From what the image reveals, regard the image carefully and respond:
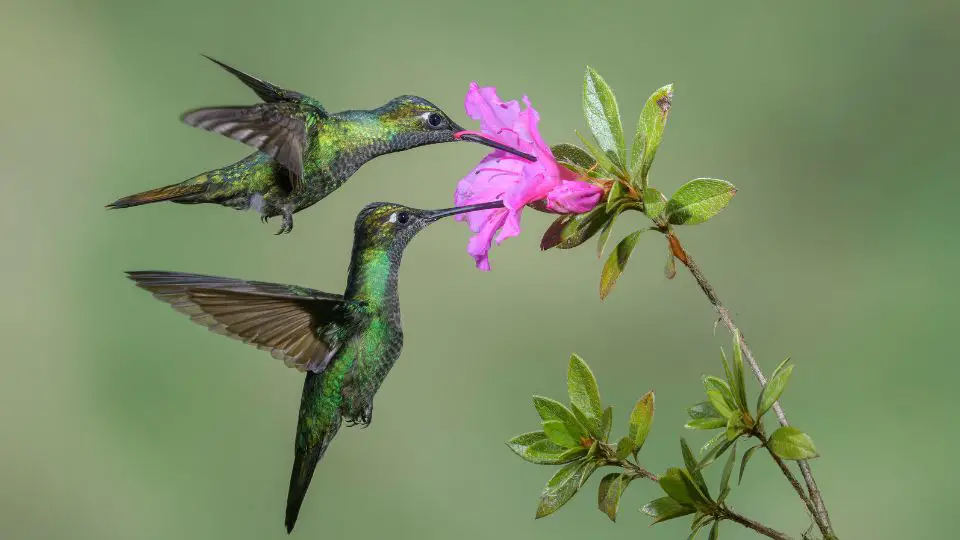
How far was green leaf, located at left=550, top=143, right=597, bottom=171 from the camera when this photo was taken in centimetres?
114

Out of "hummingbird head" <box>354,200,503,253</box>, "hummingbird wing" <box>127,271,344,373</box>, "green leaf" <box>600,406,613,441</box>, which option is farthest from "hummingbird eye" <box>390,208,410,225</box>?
"green leaf" <box>600,406,613,441</box>

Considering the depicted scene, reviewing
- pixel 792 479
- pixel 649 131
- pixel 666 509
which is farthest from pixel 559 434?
pixel 649 131

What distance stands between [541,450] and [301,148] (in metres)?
0.42

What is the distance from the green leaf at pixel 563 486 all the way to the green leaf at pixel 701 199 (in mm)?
278

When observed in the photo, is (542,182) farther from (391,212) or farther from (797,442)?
(797,442)

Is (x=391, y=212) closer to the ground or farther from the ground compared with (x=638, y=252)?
closer to the ground

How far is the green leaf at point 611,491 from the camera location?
1006mm

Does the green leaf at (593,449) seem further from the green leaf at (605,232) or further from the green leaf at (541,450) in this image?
the green leaf at (605,232)

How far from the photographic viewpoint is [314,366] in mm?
1195

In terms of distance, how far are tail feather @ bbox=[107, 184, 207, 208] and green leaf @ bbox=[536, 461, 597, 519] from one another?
1.75 feet

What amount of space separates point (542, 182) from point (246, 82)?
345 millimetres

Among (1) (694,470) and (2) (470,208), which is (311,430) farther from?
(1) (694,470)

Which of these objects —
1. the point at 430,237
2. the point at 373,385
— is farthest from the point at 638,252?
the point at 373,385

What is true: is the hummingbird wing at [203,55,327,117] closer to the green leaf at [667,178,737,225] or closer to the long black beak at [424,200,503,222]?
the long black beak at [424,200,503,222]
